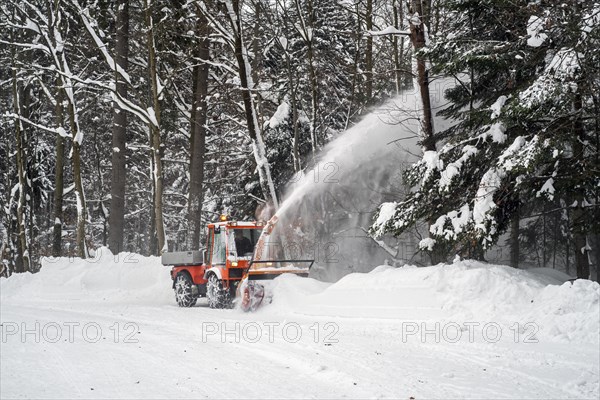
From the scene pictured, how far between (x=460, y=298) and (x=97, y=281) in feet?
41.8

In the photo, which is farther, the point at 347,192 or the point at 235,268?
the point at 347,192

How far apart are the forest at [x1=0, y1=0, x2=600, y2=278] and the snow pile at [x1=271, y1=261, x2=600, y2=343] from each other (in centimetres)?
131

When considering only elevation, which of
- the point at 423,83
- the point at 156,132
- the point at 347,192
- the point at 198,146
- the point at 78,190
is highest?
the point at 423,83

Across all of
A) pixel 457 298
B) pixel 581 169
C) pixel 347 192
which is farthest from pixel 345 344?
pixel 347 192

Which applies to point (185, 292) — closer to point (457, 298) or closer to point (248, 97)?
point (248, 97)

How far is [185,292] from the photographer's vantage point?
1372 cm

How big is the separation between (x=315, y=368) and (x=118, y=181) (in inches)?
627

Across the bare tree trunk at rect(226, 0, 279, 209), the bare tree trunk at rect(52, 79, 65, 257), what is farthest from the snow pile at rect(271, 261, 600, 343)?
the bare tree trunk at rect(52, 79, 65, 257)

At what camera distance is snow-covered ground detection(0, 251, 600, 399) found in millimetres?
5691

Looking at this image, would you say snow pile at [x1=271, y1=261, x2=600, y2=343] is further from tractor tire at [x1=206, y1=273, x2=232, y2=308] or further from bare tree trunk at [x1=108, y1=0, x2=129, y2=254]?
bare tree trunk at [x1=108, y1=0, x2=129, y2=254]

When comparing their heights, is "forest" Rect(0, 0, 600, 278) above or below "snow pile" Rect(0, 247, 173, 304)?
above

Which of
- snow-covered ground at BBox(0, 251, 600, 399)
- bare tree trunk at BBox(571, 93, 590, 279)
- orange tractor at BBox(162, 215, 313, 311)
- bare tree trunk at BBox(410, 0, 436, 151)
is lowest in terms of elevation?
snow-covered ground at BBox(0, 251, 600, 399)

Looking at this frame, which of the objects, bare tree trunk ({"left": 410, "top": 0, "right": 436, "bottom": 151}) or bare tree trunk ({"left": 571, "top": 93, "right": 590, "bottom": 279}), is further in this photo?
bare tree trunk ({"left": 410, "top": 0, "right": 436, "bottom": 151})

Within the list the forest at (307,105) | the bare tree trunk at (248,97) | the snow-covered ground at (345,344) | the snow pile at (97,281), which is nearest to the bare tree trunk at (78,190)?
the forest at (307,105)
